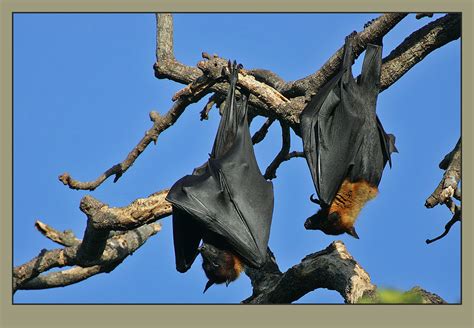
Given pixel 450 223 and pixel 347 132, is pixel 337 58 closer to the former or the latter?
pixel 347 132

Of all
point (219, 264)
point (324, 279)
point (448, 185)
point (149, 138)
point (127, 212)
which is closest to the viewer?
point (448, 185)

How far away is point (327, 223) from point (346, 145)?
0.84 m

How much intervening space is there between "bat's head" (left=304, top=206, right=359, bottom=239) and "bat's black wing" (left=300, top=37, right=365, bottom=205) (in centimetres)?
16

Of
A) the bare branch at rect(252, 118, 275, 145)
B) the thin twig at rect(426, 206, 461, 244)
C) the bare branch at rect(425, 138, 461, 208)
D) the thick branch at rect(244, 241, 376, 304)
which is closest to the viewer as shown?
the bare branch at rect(425, 138, 461, 208)

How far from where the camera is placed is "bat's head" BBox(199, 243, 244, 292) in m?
7.85

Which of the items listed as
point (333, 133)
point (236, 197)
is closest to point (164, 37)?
point (236, 197)

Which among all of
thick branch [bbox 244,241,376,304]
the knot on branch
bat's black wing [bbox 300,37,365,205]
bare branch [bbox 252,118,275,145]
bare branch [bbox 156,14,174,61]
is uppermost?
bare branch [bbox 156,14,174,61]

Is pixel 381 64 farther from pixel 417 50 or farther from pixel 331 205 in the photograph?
pixel 331 205

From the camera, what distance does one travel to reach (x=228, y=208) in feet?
25.1

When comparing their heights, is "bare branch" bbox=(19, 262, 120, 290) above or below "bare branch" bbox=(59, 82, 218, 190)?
below

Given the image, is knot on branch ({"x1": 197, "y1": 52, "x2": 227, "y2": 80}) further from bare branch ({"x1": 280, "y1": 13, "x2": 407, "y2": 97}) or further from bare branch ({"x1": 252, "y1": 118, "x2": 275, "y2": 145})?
bare branch ({"x1": 252, "y1": 118, "x2": 275, "y2": 145})

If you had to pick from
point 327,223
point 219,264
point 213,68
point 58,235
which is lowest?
point 219,264

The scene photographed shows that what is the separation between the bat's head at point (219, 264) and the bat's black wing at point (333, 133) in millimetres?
1278

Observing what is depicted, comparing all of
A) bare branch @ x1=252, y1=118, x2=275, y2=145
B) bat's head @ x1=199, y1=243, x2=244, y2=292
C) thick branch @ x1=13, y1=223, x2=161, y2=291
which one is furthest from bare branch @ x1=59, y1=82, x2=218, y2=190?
bat's head @ x1=199, y1=243, x2=244, y2=292
